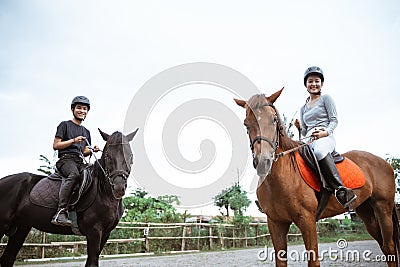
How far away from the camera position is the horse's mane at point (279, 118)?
418 cm

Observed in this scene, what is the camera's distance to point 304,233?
4059 mm

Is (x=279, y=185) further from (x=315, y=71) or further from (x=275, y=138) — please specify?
(x=315, y=71)

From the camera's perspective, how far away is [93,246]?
488 cm

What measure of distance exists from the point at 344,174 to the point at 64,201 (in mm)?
4140

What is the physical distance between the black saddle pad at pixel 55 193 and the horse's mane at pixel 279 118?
2.83 metres

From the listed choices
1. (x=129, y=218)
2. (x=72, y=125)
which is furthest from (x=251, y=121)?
(x=129, y=218)

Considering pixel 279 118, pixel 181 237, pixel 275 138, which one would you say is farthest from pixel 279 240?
pixel 181 237

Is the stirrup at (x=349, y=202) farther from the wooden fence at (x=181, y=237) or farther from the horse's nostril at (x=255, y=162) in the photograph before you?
the wooden fence at (x=181, y=237)

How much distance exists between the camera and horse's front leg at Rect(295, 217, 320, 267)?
3982mm

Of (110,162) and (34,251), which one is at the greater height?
(110,162)

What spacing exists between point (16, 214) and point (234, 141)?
3.74 meters

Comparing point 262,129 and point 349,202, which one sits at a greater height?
point 262,129

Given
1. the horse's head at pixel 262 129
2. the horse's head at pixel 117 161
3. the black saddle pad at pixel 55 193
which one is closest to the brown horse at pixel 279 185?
the horse's head at pixel 262 129

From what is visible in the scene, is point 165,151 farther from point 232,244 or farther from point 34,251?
point 232,244
